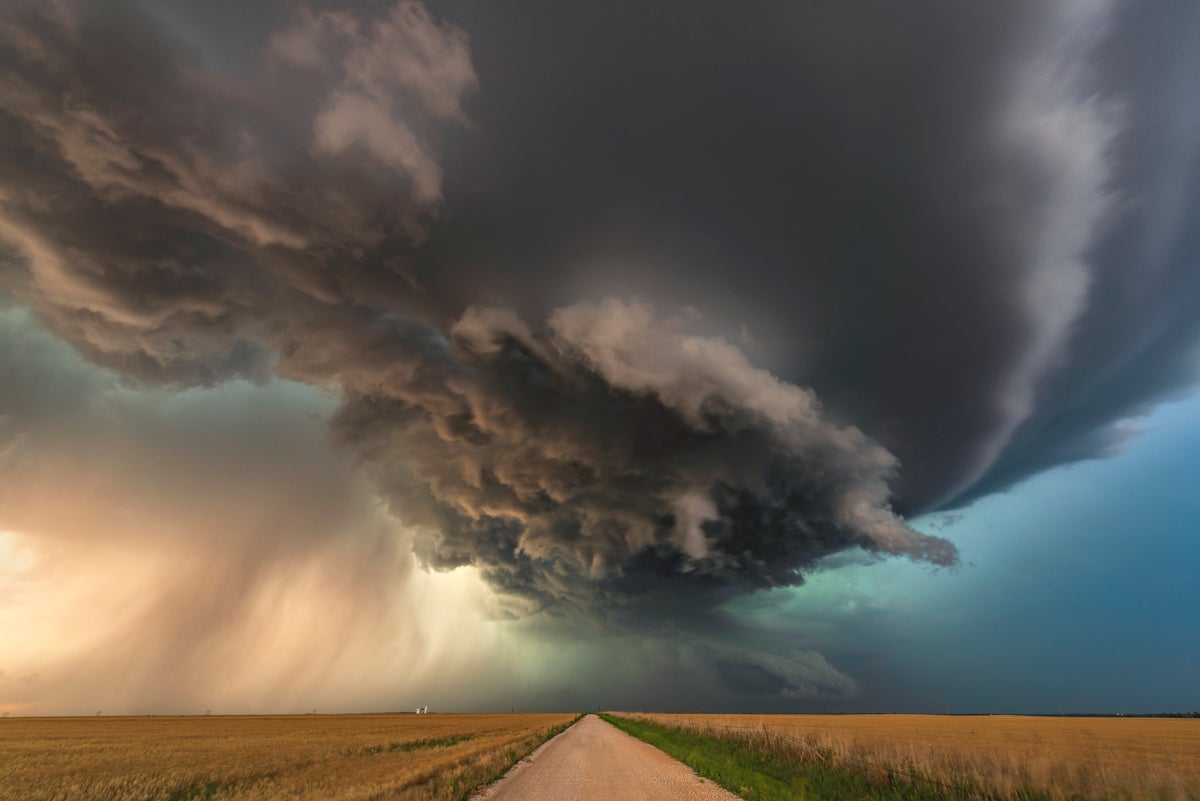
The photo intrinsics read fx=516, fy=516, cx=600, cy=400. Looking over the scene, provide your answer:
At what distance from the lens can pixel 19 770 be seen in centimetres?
2867

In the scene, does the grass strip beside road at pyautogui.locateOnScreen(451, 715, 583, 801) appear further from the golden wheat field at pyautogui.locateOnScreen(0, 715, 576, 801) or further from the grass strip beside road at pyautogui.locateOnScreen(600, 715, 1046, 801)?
the grass strip beside road at pyautogui.locateOnScreen(600, 715, 1046, 801)

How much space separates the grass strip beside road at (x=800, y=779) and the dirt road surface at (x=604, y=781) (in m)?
0.97

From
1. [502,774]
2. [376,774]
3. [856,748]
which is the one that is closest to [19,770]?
[376,774]

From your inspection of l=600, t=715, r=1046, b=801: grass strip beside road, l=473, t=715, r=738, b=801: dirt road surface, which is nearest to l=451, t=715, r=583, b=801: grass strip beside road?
l=473, t=715, r=738, b=801: dirt road surface

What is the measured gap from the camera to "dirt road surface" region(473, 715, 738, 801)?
16375mm

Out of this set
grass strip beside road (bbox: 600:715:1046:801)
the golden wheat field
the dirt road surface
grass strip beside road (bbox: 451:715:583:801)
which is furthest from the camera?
the golden wheat field

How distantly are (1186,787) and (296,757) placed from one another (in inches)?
1652

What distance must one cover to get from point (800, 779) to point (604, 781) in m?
7.30

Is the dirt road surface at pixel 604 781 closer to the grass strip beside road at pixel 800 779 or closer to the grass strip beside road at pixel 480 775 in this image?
the grass strip beside road at pixel 480 775

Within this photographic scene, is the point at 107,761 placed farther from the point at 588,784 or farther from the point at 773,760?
the point at 773,760

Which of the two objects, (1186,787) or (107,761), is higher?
(1186,787)

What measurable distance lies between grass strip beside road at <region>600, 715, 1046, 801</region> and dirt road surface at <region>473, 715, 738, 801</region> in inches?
38.2

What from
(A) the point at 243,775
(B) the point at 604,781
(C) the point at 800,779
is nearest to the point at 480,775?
(B) the point at 604,781

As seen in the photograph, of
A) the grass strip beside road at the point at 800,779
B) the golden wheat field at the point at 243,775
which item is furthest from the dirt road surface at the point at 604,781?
the golden wheat field at the point at 243,775
